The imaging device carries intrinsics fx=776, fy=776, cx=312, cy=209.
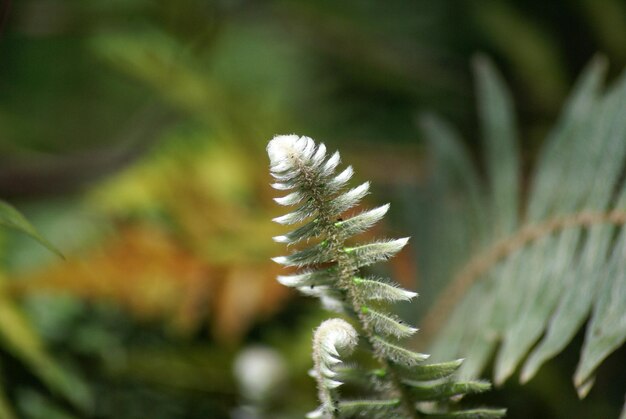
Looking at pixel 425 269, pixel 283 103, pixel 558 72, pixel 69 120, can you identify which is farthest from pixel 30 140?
pixel 558 72

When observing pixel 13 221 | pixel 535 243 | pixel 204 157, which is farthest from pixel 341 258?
pixel 204 157

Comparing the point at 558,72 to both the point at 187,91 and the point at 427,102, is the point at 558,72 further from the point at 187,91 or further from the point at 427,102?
the point at 187,91

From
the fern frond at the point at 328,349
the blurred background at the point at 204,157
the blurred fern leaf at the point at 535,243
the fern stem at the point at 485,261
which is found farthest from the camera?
the blurred background at the point at 204,157

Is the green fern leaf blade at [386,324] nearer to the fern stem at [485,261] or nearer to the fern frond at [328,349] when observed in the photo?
the fern frond at [328,349]

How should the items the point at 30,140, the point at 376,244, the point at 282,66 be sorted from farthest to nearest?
the point at 282,66
the point at 30,140
the point at 376,244

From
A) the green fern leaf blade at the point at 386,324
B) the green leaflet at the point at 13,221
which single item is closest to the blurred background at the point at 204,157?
the green leaflet at the point at 13,221

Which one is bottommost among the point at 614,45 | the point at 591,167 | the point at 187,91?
the point at 591,167
